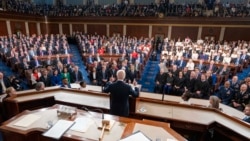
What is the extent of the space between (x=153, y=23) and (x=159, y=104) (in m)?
13.9

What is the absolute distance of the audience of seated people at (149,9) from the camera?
15.1 metres

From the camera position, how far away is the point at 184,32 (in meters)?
16.0

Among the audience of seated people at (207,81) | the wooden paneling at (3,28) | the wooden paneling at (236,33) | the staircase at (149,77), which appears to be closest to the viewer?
the audience of seated people at (207,81)

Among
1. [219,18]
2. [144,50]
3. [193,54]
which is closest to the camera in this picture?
[193,54]

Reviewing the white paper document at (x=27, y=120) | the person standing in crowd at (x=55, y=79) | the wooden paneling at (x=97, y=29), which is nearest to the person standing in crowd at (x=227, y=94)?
the white paper document at (x=27, y=120)

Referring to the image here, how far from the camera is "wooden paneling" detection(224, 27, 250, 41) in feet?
47.4

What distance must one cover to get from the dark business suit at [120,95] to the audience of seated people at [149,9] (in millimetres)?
14634

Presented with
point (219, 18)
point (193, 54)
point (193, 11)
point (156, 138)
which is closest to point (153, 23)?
point (193, 11)

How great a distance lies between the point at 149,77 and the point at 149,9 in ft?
34.7

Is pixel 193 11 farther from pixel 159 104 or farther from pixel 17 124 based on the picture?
pixel 17 124

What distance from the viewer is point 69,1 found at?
21438 millimetres

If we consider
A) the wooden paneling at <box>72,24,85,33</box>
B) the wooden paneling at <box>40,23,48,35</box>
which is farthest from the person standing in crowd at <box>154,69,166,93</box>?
the wooden paneling at <box>40,23,48,35</box>

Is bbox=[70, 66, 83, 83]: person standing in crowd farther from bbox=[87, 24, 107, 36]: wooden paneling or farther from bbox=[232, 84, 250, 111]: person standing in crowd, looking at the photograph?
bbox=[87, 24, 107, 36]: wooden paneling

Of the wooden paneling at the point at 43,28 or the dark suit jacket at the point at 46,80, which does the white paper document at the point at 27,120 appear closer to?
the dark suit jacket at the point at 46,80
